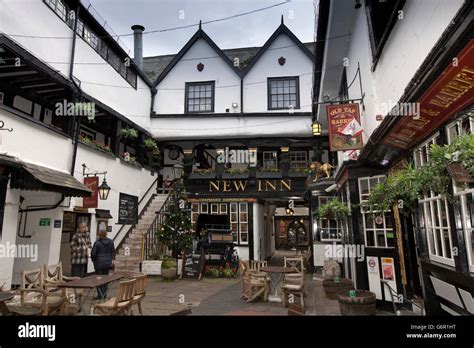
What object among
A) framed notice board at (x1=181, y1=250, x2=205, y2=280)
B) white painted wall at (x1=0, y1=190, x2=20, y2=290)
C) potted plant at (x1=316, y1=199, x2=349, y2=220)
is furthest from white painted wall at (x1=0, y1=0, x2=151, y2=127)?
potted plant at (x1=316, y1=199, x2=349, y2=220)

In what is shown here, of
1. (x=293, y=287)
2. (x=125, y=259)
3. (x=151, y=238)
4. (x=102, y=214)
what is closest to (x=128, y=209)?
(x=151, y=238)

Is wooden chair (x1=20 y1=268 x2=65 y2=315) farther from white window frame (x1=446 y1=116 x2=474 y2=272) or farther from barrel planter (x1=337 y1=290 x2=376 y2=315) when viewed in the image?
white window frame (x1=446 y1=116 x2=474 y2=272)

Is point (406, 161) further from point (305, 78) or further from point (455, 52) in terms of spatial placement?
point (305, 78)

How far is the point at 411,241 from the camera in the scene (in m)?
6.36

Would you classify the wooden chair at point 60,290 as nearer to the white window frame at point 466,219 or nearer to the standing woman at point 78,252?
the standing woman at point 78,252

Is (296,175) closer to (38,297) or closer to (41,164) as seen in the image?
(41,164)

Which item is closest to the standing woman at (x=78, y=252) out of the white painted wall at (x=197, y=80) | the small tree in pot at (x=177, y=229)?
the small tree in pot at (x=177, y=229)

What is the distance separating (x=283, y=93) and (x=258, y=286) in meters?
11.6

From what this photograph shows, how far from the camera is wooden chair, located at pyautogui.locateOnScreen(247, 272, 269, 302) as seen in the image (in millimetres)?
7988

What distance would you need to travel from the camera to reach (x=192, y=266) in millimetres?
11312

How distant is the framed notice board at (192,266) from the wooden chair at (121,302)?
5.99 m

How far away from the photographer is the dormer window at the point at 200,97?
1755 cm

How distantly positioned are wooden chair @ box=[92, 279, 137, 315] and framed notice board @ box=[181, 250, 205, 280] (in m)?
5.99
